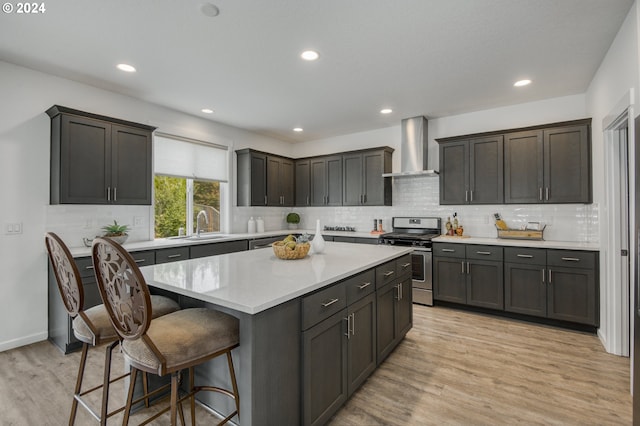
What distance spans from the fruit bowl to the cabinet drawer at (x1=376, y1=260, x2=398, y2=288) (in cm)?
61

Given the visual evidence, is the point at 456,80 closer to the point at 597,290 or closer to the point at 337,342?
the point at 597,290

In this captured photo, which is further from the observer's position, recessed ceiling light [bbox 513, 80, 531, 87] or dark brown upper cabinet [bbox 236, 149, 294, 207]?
dark brown upper cabinet [bbox 236, 149, 294, 207]

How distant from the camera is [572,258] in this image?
10.9 ft

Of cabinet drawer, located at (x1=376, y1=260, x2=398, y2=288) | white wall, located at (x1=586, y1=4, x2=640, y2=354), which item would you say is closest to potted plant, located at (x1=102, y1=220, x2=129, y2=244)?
cabinet drawer, located at (x1=376, y1=260, x2=398, y2=288)

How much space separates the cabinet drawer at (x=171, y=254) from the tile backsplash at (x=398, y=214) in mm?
643

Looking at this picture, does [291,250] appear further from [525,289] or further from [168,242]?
[525,289]

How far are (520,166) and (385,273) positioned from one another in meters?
2.66

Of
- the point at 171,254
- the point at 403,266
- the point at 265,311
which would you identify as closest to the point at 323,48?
the point at 403,266

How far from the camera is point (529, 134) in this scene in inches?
151

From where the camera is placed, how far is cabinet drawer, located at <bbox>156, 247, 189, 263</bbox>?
3539 mm

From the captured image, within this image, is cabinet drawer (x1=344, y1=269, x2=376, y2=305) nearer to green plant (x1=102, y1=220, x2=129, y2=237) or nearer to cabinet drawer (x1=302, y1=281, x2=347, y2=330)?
cabinet drawer (x1=302, y1=281, x2=347, y2=330)

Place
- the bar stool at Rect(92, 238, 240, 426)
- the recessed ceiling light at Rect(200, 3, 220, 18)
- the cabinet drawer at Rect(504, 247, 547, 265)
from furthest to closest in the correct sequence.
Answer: the cabinet drawer at Rect(504, 247, 547, 265) < the recessed ceiling light at Rect(200, 3, 220, 18) < the bar stool at Rect(92, 238, 240, 426)

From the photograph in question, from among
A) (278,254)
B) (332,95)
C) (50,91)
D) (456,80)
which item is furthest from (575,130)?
(50,91)

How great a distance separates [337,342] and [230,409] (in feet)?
2.39
